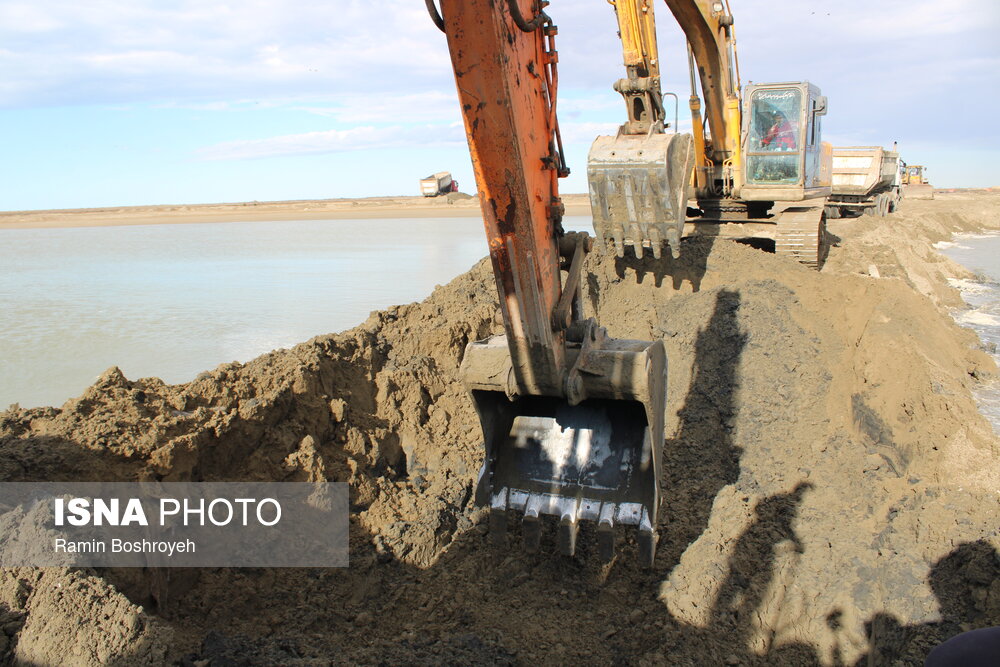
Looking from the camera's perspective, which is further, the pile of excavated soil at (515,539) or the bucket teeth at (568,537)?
the bucket teeth at (568,537)

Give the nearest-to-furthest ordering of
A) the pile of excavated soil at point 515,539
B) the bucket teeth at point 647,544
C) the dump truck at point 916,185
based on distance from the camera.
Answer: the pile of excavated soil at point 515,539, the bucket teeth at point 647,544, the dump truck at point 916,185

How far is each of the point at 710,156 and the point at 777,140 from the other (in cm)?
82

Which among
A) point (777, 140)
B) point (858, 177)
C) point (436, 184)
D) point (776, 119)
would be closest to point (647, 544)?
point (777, 140)

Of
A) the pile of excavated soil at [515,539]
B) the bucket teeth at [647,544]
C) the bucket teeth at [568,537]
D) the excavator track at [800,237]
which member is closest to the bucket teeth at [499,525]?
the bucket teeth at [568,537]

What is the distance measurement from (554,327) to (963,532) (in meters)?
2.32

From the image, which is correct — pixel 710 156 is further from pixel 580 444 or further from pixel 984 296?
pixel 984 296

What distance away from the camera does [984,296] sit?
12.9m

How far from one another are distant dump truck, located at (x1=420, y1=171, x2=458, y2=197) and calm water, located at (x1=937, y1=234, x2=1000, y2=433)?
28.7 meters

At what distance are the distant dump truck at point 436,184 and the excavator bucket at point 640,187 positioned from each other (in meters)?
38.8

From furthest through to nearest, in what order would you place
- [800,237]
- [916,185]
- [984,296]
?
[916,185]
[984,296]
[800,237]

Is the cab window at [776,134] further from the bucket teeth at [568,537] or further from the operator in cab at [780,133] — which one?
Result: the bucket teeth at [568,537]

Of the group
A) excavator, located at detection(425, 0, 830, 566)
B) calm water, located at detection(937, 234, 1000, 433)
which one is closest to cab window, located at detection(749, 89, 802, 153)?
calm water, located at detection(937, 234, 1000, 433)

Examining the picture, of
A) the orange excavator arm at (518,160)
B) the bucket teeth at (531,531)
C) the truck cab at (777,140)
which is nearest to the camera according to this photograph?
the orange excavator arm at (518,160)

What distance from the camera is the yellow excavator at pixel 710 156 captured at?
22.3ft
